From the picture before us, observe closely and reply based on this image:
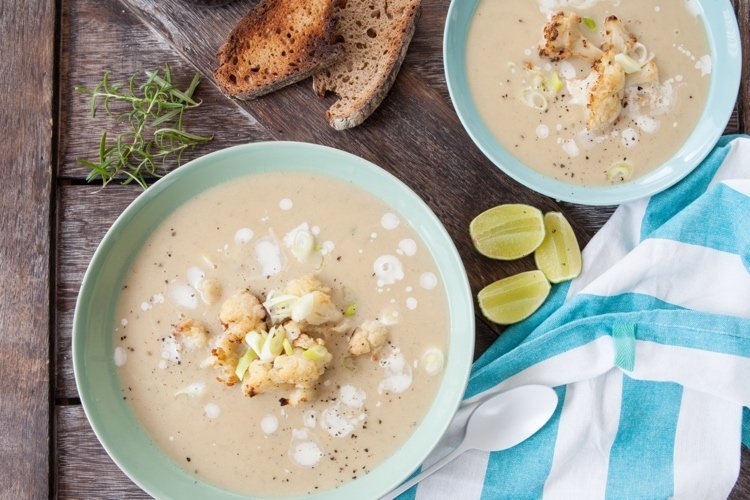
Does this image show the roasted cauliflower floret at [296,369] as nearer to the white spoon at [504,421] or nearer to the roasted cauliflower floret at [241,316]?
the roasted cauliflower floret at [241,316]

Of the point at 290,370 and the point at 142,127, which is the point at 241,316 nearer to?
the point at 290,370

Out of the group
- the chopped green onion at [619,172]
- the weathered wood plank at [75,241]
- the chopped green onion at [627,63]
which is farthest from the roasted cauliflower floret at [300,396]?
the chopped green onion at [627,63]

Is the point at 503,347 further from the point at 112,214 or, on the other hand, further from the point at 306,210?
the point at 112,214

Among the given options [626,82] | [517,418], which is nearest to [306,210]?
[517,418]

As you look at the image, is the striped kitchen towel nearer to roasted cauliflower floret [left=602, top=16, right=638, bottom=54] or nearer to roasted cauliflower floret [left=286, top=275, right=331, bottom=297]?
roasted cauliflower floret [left=602, top=16, right=638, bottom=54]

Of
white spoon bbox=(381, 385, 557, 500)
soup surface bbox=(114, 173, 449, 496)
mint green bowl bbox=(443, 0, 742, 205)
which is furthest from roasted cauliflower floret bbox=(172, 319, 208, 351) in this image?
mint green bowl bbox=(443, 0, 742, 205)

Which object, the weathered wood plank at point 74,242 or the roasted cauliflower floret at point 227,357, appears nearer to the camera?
the roasted cauliflower floret at point 227,357
